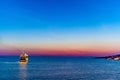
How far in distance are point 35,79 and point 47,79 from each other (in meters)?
3.48

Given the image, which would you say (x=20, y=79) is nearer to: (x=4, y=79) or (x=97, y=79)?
(x=4, y=79)

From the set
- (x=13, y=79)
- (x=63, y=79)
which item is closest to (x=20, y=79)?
(x=13, y=79)

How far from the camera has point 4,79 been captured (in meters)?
74.9

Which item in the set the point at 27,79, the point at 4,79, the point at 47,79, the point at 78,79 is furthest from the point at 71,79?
the point at 4,79

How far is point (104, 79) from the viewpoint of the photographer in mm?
77688

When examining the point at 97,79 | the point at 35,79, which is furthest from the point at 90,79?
the point at 35,79

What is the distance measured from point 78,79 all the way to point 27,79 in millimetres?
14621

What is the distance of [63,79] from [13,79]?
14273 mm

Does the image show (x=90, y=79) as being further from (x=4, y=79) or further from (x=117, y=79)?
(x=4, y=79)

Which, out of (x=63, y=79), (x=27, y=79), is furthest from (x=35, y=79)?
(x=63, y=79)

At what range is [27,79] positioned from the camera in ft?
245

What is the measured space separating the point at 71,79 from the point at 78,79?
2190mm

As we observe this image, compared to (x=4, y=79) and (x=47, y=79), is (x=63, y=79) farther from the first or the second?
(x=4, y=79)

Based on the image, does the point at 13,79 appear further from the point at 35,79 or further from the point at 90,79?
the point at 90,79
